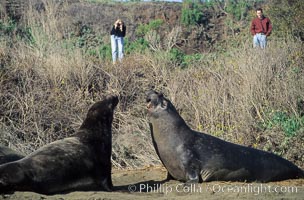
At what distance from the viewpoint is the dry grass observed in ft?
39.8

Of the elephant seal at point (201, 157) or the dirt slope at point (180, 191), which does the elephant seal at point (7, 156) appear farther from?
the elephant seal at point (201, 157)

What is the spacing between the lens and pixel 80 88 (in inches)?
586

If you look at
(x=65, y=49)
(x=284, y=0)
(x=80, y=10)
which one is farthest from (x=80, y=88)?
(x=80, y=10)

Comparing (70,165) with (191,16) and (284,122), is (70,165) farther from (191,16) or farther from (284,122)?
(191,16)

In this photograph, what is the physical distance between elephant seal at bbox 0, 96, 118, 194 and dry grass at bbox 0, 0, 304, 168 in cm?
238

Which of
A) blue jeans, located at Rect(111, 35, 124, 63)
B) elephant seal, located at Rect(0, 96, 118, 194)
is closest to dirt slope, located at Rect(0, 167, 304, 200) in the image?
elephant seal, located at Rect(0, 96, 118, 194)

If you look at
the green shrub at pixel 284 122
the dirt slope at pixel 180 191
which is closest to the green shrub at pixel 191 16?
the green shrub at pixel 284 122

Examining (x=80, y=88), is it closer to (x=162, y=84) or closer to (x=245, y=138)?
(x=162, y=84)

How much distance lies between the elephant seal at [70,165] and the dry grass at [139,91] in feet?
7.80

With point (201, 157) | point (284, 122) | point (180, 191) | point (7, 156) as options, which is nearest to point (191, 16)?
point (284, 122)

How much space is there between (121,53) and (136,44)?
4893 millimetres

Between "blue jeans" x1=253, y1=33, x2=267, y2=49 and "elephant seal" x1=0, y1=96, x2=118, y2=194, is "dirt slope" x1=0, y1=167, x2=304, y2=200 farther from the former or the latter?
"blue jeans" x1=253, y1=33, x2=267, y2=49

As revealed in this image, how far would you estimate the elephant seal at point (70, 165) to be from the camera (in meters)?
7.40

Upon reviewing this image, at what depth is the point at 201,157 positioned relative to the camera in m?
8.95
